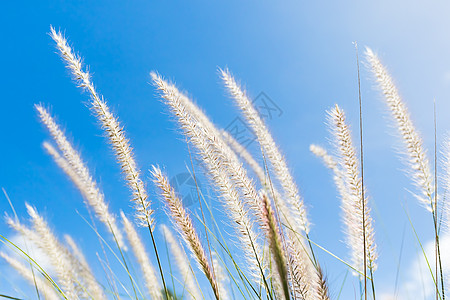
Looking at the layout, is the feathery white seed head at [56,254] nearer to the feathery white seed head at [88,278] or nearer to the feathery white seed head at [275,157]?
the feathery white seed head at [88,278]

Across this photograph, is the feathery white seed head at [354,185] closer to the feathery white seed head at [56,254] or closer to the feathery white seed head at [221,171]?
the feathery white seed head at [221,171]

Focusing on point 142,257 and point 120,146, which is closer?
point 120,146

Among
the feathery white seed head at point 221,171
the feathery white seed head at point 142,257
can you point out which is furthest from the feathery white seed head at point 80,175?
the feathery white seed head at point 221,171

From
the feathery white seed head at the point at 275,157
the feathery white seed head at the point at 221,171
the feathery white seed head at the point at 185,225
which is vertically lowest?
the feathery white seed head at the point at 185,225

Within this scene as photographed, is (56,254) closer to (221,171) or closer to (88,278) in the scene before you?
(88,278)

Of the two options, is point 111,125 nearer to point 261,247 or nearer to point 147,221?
point 147,221

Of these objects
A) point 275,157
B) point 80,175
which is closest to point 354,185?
point 275,157

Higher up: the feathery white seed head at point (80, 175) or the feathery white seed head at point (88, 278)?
the feathery white seed head at point (80, 175)

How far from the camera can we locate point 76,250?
373cm

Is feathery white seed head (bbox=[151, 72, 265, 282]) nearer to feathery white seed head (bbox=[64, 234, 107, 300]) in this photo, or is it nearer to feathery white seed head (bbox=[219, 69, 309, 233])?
feathery white seed head (bbox=[219, 69, 309, 233])

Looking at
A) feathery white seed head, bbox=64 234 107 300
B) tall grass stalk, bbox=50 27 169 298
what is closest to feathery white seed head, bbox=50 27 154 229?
tall grass stalk, bbox=50 27 169 298

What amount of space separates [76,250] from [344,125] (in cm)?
267

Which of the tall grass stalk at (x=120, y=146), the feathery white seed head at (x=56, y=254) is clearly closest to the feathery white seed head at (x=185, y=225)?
the tall grass stalk at (x=120, y=146)

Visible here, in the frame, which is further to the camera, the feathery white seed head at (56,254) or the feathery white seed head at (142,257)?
the feathery white seed head at (142,257)
